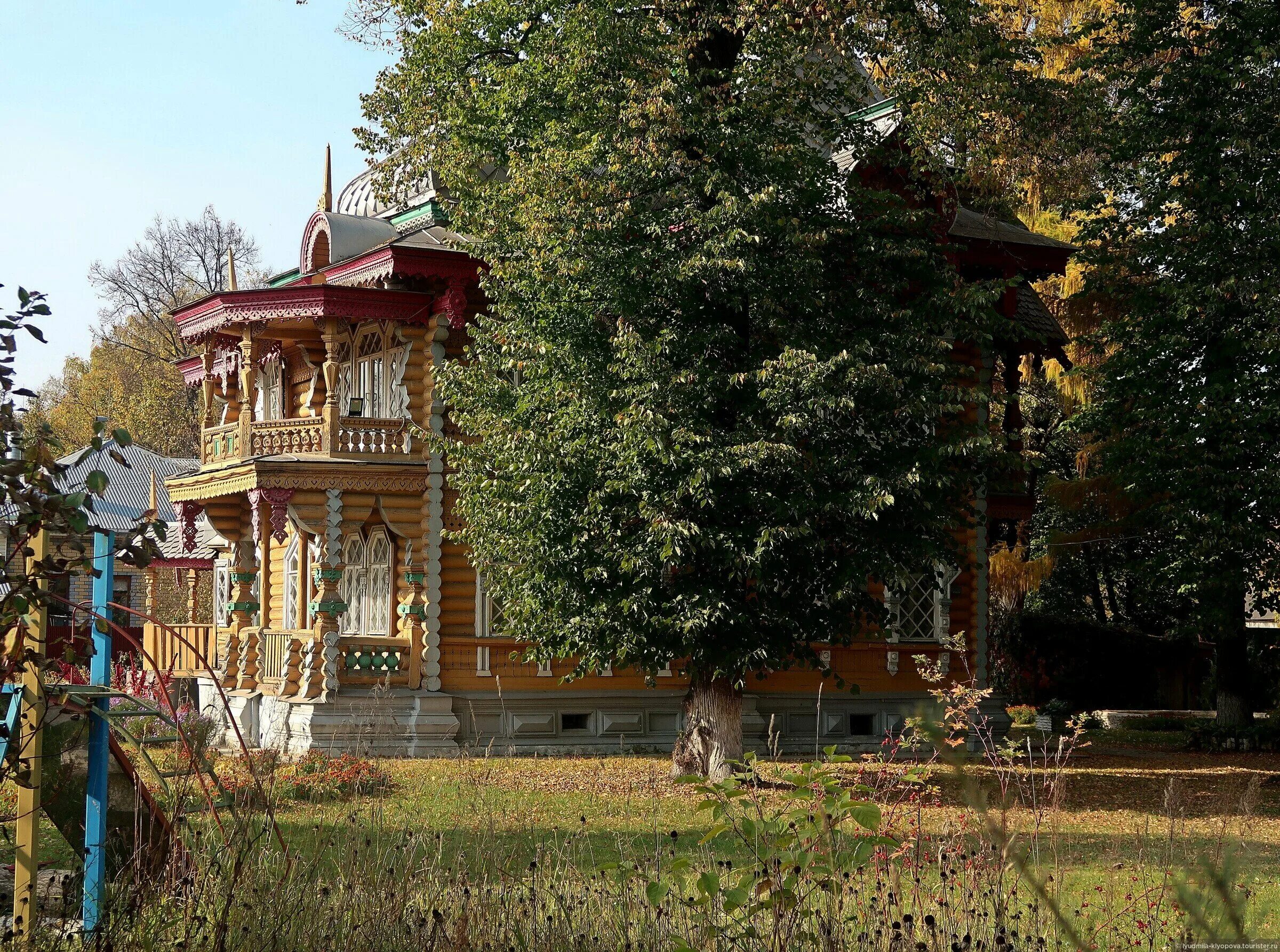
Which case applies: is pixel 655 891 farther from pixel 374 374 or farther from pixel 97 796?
pixel 374 374

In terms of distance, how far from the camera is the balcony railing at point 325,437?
66.7ft

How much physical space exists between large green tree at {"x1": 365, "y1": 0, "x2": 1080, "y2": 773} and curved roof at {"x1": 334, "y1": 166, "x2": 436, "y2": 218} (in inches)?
232

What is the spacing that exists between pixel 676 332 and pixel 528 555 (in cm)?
298

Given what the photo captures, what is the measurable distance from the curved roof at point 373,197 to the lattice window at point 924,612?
32.9ft

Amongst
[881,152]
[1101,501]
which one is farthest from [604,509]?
[1101,501]

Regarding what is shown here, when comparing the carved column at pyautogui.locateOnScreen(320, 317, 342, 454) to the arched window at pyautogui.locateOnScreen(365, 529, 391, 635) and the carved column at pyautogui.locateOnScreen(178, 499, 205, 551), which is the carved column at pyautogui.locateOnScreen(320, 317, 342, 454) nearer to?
the arched window at pyautogui.locateOnScreen(365, 529, 391, 635)

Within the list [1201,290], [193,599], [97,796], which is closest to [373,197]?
[193,599]

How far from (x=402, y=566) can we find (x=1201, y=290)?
12303mm

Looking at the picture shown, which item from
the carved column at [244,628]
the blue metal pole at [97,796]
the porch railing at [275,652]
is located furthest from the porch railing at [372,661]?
the blue metal pole at [97,796]

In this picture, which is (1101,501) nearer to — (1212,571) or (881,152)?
(1212,571)

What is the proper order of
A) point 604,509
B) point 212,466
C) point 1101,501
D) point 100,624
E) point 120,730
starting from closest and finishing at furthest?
point 100,624
point 120,730
point 604,509
point 212,466
point 1101,501

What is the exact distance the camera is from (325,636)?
19453mm

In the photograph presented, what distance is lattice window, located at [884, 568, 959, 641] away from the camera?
73.0 ft

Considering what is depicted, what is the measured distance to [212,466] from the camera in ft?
72.3
